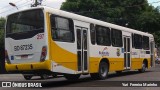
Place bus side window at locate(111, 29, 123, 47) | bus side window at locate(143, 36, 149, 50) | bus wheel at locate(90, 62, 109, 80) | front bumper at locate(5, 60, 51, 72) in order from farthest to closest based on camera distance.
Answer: bus side window at locate(143, 36, 149, 50), bus side window at locate(111, 29, 123, 47), bus wheel at locate(90, 62, 109, 80), front bumper at locate(5, 60, 51, 72)

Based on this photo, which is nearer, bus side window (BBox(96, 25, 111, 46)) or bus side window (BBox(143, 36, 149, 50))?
bus side window (BBox(96, 25, 111, 46))

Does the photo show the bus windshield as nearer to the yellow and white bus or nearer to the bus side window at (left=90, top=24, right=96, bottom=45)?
the yellow and white bus

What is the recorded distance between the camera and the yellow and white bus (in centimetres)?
1537

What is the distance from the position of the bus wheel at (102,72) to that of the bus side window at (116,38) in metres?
1.71

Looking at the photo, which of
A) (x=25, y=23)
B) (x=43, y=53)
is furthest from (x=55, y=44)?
(x=25, y=23)

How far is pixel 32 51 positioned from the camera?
51.2 ft

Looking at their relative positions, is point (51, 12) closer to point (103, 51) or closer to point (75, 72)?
point (75, 72)

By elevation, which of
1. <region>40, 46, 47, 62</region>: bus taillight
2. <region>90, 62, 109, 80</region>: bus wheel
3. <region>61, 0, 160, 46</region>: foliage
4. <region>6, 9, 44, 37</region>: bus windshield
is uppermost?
<region>61, 0, 160, 46</region>: foliage

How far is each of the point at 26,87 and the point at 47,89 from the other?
4.68ft

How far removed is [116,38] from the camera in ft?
70.9

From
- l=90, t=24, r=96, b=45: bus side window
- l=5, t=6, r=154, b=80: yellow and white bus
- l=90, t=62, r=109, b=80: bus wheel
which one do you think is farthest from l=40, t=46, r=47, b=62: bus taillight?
l=90, t=62, r=109, b=80: bus wheel

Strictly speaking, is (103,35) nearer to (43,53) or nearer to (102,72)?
(102,72)

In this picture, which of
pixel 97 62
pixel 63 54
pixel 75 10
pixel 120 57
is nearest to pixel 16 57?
pixel 63 54

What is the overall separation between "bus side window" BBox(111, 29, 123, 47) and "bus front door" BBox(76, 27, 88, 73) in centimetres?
339
